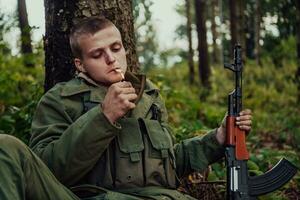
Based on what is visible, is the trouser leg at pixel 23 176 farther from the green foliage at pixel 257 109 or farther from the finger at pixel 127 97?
the green foliage at pixel 257 109

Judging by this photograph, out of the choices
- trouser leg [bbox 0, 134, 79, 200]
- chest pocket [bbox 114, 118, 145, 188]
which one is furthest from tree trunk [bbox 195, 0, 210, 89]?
trouser leg [bbox 0, 134, 79, 200]

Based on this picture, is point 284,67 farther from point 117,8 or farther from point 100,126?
point 100,126

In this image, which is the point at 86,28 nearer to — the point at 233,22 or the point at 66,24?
the point at 66,24

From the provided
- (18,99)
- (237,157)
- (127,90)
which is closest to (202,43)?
(18,99)

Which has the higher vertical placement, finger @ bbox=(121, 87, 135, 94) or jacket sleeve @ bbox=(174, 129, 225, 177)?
finger @ bbox=(121, 87, 135, 94)

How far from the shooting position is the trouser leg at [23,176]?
7.66ft

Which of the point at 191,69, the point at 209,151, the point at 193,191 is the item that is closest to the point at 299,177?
the point at 193,191

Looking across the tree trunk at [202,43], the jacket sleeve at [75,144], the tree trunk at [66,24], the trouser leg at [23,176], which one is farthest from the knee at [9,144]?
the tree trunk at [202,43]

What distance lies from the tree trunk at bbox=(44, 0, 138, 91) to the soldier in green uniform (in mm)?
600

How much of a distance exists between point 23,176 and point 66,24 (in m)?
1.68

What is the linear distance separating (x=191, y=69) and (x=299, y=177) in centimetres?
1412

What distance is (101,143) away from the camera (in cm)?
280

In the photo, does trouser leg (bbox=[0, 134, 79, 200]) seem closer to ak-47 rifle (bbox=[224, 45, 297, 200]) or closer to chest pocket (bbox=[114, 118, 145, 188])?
chest pocket (bbox=[114, 118, 145, 188])

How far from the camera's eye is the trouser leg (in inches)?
91.9
